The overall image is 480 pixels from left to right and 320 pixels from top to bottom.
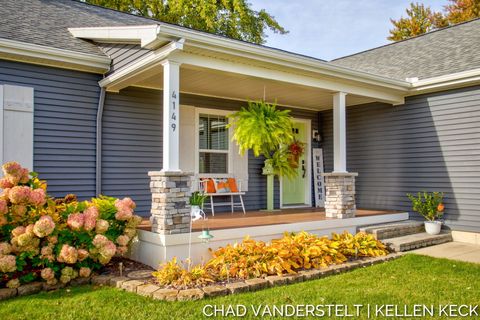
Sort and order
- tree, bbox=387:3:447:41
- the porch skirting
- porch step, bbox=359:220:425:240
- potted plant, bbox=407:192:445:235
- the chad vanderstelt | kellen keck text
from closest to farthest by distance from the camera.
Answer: the chad vanderstelt | kellen keck text < the porch skirting < porch step, bbox=359:220:425:240 < potted plant, bbox=407:192:445:235 < tree, bbox=387:3:447:41

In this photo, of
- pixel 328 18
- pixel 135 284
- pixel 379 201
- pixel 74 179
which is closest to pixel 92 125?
pixel 74 179

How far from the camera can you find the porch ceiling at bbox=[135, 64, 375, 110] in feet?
19.4

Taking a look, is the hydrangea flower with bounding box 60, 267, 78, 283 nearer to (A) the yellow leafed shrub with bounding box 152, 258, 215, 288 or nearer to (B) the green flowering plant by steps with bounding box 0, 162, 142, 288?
(B) the green flowering plant by steps with bounding box 0, 162, 142, 288

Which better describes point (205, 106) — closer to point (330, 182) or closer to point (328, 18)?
point (330, 182)

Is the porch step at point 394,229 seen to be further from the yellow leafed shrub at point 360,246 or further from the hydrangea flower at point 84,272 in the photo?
the hydrangea flower at point 84,272

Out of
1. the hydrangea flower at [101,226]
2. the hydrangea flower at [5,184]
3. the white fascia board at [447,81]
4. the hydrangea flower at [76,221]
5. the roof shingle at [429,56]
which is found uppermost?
the roof shingle at [429,56]

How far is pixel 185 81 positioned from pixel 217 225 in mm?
2354

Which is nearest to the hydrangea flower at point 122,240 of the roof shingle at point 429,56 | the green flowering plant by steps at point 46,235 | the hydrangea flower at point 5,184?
the green flowering plant by steps at point 46,235

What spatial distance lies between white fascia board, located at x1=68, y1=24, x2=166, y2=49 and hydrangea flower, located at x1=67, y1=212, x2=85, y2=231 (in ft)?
6.80

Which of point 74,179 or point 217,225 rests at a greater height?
point 74,179

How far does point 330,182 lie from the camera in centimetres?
658

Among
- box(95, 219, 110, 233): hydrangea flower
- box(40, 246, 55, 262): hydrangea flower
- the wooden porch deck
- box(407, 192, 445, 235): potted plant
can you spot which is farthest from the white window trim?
box(407, 192, 445, 235): potted plant

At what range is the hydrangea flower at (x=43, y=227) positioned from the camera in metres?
4.08

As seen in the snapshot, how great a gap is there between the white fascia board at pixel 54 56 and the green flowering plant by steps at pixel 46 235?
68.3 inches
